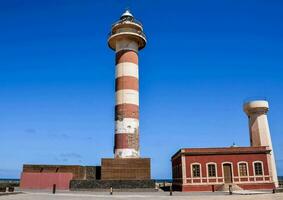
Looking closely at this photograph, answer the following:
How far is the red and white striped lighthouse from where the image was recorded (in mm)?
34812

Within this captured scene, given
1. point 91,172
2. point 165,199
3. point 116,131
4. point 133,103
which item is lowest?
point 165,199

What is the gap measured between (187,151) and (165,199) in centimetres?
1339

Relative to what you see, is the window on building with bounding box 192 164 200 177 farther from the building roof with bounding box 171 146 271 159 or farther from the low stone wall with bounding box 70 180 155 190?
the low stone wall with bounding box 70 180 155 190

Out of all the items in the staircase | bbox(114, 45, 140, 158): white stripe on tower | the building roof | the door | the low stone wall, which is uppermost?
bbox(114, 45, 140, 158): white stripe on tower

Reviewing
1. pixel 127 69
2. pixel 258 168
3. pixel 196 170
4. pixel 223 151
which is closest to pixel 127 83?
pixel 127 69

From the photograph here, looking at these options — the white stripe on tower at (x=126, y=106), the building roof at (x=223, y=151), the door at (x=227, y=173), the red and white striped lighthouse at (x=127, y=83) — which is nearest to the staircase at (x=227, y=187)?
the door at (x=227, y=173)

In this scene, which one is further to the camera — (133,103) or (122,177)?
(133,103)

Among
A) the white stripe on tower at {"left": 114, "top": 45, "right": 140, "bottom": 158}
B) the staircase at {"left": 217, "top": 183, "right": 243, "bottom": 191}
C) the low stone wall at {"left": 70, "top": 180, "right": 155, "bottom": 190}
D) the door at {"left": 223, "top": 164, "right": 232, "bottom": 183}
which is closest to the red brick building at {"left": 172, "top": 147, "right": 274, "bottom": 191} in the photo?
the door at {"left": 223, "top": 164, "right": 232, "bottom": 183}

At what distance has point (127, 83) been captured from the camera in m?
36.0

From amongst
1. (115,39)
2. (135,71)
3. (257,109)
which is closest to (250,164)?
(257,109)

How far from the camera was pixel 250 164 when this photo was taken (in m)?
34.3

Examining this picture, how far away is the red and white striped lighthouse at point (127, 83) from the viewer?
34.8 m

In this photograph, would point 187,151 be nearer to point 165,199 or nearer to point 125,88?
point 125,88

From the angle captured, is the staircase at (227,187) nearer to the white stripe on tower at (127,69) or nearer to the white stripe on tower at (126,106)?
the white stripe on tower at (126,106)
